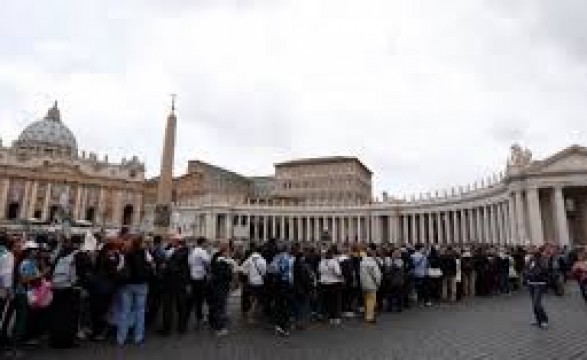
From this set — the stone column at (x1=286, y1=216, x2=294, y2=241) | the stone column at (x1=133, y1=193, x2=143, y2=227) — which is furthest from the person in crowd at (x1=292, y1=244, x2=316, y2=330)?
the stone column at (x1=133, y1=193, x2=143, y2=227)

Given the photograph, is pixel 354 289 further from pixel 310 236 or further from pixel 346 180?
pixel 346 180

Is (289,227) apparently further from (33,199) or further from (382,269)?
(382,269)

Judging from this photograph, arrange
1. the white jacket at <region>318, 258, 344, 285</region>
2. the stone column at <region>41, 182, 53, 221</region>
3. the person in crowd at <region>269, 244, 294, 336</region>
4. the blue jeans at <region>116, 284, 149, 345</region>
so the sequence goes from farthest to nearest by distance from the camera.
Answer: the stone column at <region>41, 182, 53, 221</region> → the white jacket at <region>318, 258, 344, 285</region> → the person in crowd at <region>269, 244, 294, 336</region> → the blue jeans at <region>116, 284, 149, 345</region>

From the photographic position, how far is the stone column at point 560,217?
127 ft

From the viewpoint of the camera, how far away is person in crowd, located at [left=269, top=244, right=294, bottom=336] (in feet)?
33.4

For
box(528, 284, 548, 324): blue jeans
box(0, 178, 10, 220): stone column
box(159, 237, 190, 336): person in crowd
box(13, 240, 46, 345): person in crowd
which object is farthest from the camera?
box(0, 178, 10, 220): stone column

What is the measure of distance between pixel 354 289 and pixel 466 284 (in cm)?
792

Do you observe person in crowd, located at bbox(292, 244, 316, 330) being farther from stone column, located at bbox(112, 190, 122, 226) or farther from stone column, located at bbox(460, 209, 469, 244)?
stone column, located at bbox(112, 190, 122, 226)

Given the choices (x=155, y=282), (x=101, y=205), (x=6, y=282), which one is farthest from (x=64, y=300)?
(x=101, y=205)

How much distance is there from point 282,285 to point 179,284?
7.82 feet

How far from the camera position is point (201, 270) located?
973 cm

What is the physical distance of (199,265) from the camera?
9.70 m

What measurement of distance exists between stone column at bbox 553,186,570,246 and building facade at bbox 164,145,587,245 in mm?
82

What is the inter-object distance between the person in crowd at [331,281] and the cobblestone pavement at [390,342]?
0.51 metres
